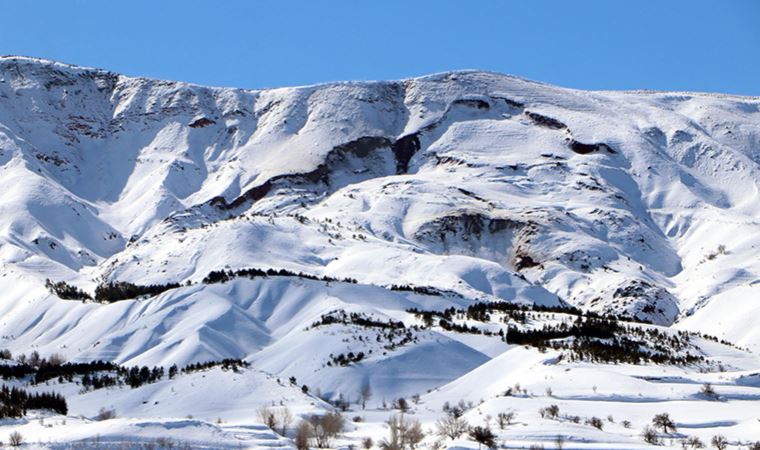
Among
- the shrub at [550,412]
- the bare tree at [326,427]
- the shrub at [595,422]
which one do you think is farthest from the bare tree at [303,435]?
the shrub at [595,422]

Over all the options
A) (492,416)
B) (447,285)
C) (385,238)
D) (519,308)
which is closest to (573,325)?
(519,308)

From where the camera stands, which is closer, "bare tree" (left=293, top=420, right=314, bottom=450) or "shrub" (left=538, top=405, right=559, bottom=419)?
"bare tree" (left=293, top=420, right=314, bottom=450)

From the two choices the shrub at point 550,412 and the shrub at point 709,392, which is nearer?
the shrub at point 550,412

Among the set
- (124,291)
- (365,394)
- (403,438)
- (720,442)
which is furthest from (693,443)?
(124,291)

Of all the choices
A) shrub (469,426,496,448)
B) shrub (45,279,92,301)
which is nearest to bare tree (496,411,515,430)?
shrub (469,426,496,448)

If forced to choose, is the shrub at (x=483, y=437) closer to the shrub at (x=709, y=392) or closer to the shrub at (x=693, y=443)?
the shrub at (x=693, y=443)

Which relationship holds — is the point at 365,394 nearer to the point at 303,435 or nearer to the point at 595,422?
the point at 303,435

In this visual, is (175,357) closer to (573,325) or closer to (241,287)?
(241,287)

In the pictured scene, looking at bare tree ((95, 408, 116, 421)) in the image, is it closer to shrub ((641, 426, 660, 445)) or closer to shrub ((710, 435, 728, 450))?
shrub ((641, 426, 660, 445))

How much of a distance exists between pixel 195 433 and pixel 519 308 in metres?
79.5

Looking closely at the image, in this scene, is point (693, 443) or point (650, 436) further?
point (650, 436)

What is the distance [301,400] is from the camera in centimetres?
8506

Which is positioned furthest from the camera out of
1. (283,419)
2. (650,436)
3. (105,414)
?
(105,414)

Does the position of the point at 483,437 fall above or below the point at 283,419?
below
